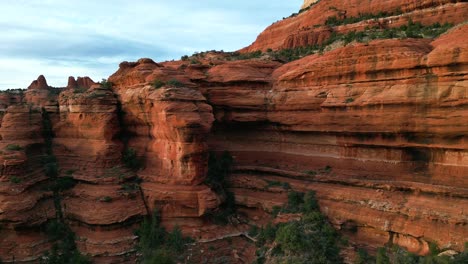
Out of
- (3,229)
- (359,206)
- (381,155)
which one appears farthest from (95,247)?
(381,155)

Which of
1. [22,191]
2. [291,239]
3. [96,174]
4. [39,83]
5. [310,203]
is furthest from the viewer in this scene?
[39,83]

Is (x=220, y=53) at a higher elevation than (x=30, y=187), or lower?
higher

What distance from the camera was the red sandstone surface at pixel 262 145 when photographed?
16328 millimetres

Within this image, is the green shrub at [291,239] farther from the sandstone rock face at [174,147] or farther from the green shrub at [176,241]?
the green shrub at [176,241]

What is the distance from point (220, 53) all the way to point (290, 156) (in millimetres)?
14776

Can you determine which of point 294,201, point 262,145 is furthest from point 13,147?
point 294,201

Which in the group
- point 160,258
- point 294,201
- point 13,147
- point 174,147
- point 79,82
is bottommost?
point 160,258

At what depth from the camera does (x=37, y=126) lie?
74.5 feet

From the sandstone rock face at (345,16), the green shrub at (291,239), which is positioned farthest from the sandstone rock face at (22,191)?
the sandstone rock face at (345,16)

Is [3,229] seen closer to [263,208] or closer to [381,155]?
[263,208]

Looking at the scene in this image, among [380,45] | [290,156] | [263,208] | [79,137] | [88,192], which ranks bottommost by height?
[263,208]

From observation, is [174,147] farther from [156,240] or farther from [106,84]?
[106,84]

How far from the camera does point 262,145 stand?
24.2m

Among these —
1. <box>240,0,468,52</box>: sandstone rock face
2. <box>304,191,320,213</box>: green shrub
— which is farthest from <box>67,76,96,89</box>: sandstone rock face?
<box>304,191,320,213</box>: green shrub
